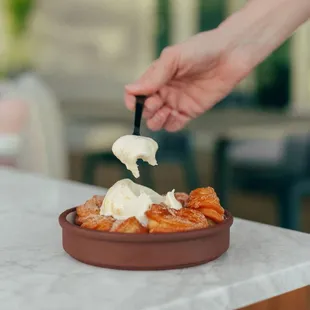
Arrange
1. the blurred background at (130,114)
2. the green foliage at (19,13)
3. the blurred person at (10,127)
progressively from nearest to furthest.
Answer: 1. the blurred person at (10,127)
2. the blurred background at (130,114)
3. the green foliage at (19,13)

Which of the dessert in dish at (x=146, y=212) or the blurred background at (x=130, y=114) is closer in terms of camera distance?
the dessert in dish at (x=146, y=212)

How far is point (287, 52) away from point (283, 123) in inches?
110

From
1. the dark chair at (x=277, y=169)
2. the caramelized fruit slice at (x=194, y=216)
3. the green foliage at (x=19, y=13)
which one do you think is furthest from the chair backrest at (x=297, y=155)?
the green foliage at (x=19, y=13)

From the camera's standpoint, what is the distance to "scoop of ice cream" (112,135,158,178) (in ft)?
3.07

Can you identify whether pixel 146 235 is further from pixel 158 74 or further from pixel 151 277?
pixel 158 74

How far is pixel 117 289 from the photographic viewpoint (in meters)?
0.77

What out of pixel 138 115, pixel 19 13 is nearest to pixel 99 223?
pixel 138 115

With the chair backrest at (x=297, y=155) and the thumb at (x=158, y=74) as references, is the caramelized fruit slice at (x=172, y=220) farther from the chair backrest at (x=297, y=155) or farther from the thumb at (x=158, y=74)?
the chair backrest at (x=297, y=155)

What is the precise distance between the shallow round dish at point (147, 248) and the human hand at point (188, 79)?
42 cm

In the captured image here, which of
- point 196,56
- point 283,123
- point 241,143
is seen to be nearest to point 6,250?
point 196,56

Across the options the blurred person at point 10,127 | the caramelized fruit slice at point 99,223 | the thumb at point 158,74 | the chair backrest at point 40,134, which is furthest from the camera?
the chair backrest at point 40,134

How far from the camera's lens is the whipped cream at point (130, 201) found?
34.9 inches

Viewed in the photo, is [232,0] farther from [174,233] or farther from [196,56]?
[174,233]

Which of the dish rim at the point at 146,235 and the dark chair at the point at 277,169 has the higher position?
the dish rim at the point at 146,235
